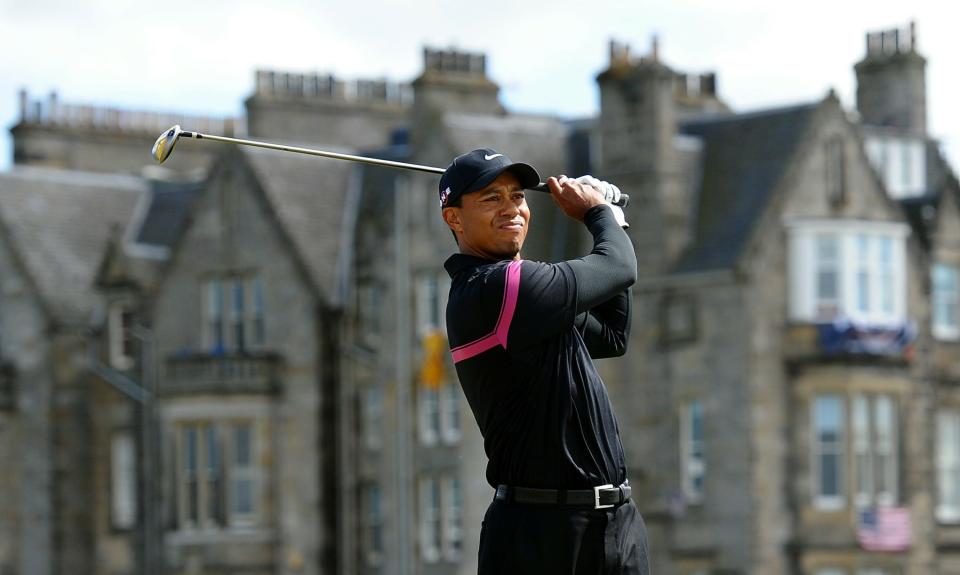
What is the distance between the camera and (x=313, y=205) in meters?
53.4

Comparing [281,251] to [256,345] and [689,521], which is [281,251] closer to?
[256,345]

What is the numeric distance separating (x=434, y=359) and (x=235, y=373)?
5676 mm

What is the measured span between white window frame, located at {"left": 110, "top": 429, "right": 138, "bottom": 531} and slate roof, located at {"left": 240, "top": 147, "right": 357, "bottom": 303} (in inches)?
274

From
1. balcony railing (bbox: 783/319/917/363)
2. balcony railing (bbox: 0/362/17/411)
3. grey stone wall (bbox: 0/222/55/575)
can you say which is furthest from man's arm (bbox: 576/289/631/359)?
balcony railing (bbox: 0/362/17/411)

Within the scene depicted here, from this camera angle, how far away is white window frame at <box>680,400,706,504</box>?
1841 inches

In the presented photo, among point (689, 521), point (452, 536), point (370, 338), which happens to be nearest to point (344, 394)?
point (370, 338)

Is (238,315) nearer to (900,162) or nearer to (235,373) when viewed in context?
(235,373)

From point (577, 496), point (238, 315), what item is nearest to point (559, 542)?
point (577, 496)

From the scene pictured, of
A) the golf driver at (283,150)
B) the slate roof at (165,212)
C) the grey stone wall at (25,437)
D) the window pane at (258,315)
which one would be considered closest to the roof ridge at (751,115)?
the window pane at (258,315)

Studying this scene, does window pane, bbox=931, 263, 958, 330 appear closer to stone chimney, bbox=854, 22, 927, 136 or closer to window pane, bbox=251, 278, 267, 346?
stone chimney, bbox=854, 22, 927, 136

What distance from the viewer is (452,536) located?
162ft

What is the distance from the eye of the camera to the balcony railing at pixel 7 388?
190 ft

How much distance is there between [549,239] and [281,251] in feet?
26.4

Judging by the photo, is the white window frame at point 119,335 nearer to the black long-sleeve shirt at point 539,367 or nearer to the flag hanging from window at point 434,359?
the flag hanging from window at point 434,359
